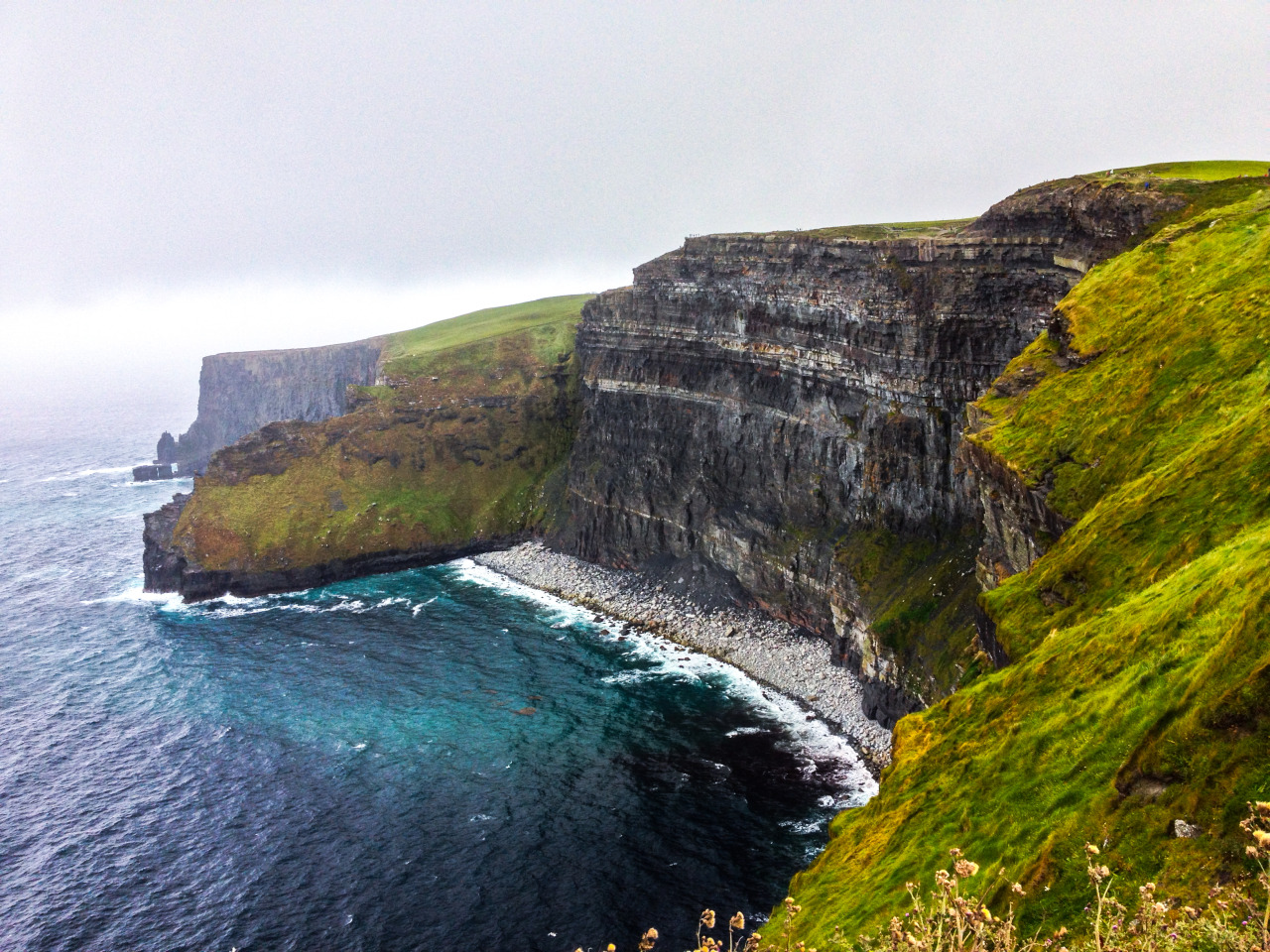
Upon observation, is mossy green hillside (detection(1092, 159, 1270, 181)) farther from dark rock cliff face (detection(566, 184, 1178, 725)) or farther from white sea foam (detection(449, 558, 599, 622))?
white sea foam (detection(449, 558, 599, 622))

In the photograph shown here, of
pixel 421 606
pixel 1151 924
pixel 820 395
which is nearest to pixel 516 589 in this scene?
pixel 421 606

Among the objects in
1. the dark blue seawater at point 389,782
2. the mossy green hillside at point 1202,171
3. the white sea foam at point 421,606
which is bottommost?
the dark blue seawater at point 389,782

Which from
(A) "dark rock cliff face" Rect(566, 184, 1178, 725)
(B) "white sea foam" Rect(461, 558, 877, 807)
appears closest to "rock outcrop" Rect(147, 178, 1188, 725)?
(A) "dark rock cliff face" Rect(566, 184, 1178, 725)

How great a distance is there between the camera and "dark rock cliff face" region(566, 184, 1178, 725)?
68.8m

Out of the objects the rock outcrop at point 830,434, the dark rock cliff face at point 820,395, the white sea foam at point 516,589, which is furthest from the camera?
the white sea foam at point 516,589

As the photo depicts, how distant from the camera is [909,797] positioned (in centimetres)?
2814

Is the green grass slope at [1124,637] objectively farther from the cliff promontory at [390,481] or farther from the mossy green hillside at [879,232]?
the cliff promontory at [390,481]

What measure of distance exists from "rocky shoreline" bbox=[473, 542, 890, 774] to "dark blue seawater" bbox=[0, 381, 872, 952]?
2494 mm

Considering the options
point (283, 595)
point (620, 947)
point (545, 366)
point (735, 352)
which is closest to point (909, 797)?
point (620, 947)

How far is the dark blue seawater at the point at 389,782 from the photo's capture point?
50.3m

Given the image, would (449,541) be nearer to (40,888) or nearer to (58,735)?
(58,735)

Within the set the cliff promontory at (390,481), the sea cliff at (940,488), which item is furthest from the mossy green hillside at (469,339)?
the sea cliff at (940,488)

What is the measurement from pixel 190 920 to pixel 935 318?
2785 inches

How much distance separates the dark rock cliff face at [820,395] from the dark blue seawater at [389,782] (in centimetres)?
1506
